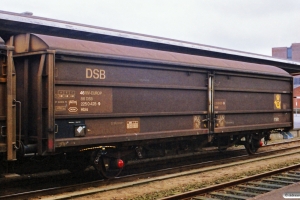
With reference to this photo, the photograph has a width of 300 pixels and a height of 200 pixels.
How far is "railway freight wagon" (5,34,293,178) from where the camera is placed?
25.9 ft

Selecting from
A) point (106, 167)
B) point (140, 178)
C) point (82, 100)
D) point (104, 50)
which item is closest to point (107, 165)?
point (106, 167)

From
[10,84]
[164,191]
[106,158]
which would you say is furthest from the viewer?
[106,158]

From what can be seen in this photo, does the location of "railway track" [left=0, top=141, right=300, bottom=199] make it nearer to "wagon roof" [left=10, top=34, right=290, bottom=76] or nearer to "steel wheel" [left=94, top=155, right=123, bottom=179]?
"steel wheel" [left=94, top=155, right=123, bottom=179]

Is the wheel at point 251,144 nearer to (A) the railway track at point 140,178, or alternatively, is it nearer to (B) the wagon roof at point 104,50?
(A) the railway track at point 140,178

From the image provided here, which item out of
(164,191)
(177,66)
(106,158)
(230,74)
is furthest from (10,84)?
(230,74)

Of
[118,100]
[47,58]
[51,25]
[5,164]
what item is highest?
[51,25]

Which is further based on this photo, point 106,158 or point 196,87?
point 196,87

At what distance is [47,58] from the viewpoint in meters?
7.70

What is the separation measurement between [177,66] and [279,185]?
3.65 meters

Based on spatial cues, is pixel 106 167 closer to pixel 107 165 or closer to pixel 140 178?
pixel 107 165

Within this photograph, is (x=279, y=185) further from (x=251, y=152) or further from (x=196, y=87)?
(x=251, y=152)

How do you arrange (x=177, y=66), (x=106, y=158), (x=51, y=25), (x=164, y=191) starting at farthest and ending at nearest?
(x=51, y=25), (x=177, y=66), (x=106, y=158), (x=164, y=191)

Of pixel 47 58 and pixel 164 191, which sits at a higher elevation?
pixel 47 58

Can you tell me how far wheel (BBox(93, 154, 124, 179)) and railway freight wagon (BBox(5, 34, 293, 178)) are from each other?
2 cm
